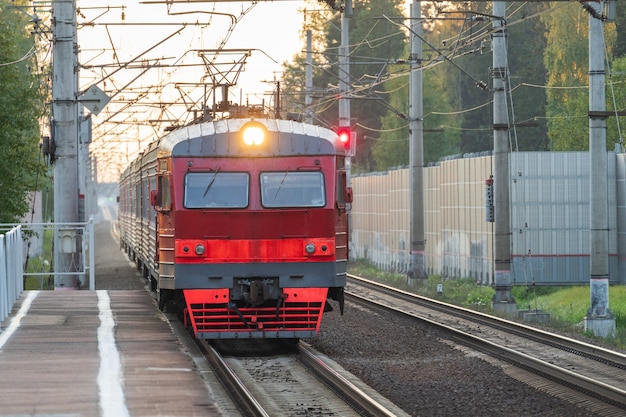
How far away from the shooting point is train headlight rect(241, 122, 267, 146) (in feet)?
53.4

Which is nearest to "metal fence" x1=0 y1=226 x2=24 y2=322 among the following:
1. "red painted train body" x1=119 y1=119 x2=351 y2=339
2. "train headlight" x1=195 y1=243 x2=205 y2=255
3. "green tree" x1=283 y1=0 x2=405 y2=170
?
"red painted train body" x1=119 y1=119 x2=351 y2=339

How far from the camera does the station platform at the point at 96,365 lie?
11289 mm

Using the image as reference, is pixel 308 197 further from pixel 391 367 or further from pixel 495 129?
pixel 495 129

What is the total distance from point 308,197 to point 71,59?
1164cm

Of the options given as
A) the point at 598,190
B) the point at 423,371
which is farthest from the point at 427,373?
the point at 598,190

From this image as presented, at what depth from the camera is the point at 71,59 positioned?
2622cm

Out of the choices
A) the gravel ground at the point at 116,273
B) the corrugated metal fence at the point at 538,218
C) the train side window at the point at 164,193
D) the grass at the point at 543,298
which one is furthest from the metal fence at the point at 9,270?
the corrugated metal fence at the point at 538,218

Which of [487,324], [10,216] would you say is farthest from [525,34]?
[487,324]

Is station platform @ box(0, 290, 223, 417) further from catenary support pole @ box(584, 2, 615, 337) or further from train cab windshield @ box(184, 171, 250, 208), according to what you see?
catenary support pole @ box(584, 2, 615, 337)

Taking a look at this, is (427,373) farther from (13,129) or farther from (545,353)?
(13,129)

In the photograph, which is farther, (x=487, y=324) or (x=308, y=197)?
(x=487, y=324)

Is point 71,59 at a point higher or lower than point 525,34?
lower

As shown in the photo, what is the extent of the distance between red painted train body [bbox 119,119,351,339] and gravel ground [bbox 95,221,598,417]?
3.80 ft

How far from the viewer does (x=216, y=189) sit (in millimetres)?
16172
